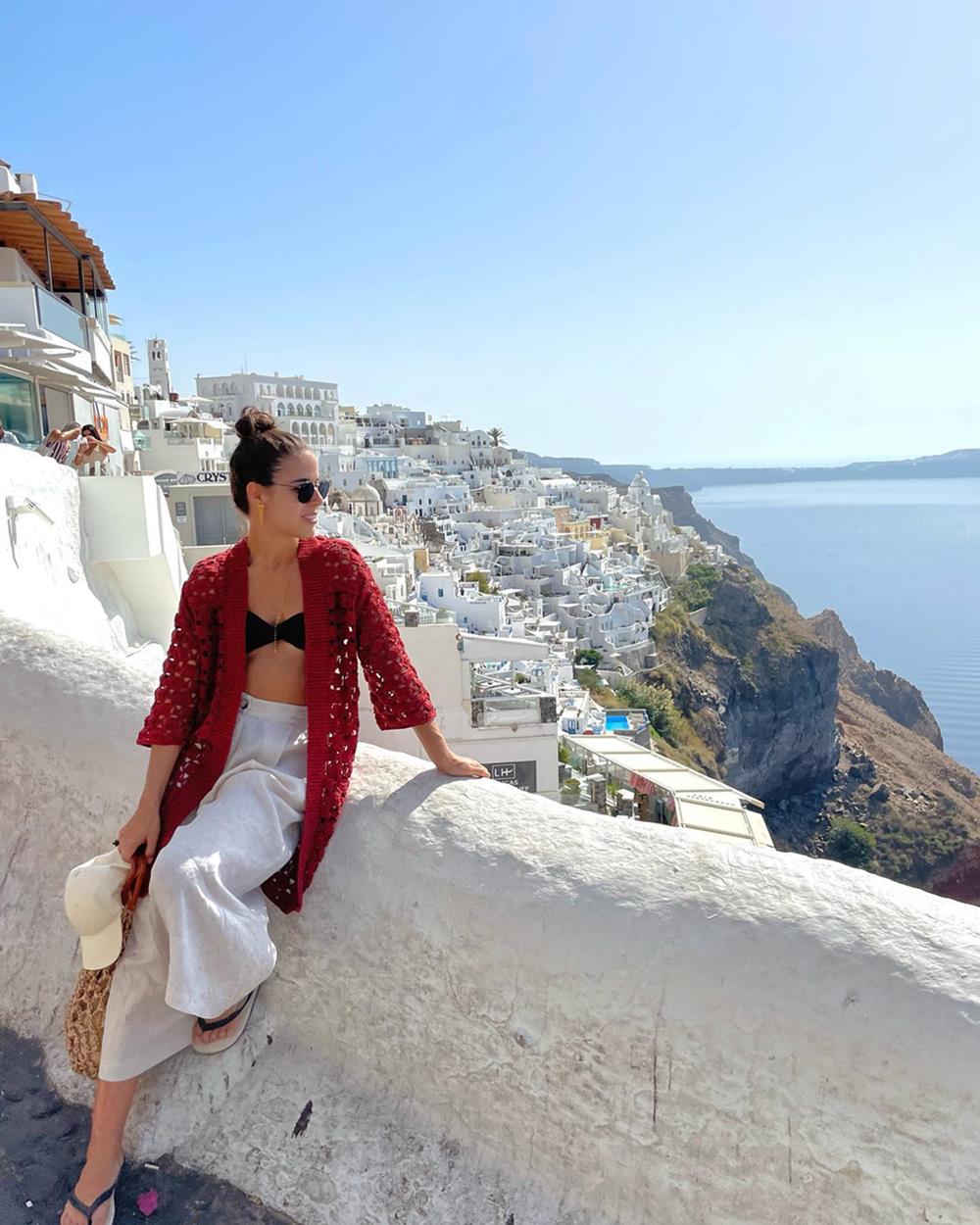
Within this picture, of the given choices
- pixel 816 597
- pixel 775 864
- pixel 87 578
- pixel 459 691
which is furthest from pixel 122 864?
pixel 816 597

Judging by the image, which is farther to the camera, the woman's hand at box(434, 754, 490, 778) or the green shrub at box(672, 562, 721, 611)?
the green shrub at box(672, 562, 721, 611)

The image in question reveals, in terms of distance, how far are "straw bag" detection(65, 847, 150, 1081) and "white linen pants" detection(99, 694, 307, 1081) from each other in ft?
0.14

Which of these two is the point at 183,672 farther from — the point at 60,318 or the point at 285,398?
the point at 285,398

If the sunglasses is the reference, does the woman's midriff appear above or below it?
below

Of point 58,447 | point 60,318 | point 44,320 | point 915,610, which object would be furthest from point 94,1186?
point 915,610

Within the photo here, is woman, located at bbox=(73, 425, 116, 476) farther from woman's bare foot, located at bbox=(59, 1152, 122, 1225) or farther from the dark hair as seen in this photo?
woman's bare foot, located at bbox=(59, 1152, 122, 1225)

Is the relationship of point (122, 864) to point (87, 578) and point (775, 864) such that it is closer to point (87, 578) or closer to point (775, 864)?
point (775, 864)

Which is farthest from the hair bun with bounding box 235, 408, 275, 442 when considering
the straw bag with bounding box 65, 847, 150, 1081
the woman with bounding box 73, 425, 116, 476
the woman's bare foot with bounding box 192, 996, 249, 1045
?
the woman with bounding box 73, 425, 116, 476

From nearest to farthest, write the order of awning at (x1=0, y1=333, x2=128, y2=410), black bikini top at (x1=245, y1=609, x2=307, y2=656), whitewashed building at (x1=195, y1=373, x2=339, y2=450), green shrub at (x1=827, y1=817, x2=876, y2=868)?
black bikini top at (x1=245, y1=609, x2=307, y2=656), awning at (x1=0, y1=333, x2=128, y2=410), green shrub at (x1=827, y1=817, x2=876, y2=868), whitewashed building at (x1=195, y1=373, x2=339, y2=450)

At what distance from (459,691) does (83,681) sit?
458 inches

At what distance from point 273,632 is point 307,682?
0.16m

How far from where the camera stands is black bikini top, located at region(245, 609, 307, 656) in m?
2.41

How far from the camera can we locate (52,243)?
14.5m

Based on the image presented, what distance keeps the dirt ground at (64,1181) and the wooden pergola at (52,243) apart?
42.1 feet
